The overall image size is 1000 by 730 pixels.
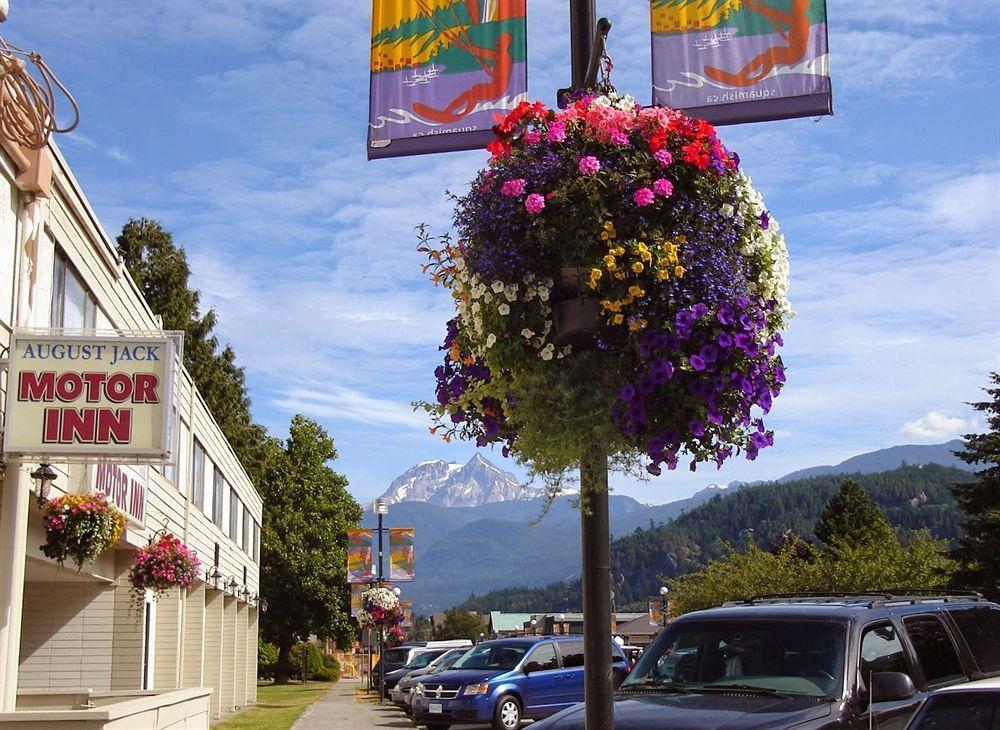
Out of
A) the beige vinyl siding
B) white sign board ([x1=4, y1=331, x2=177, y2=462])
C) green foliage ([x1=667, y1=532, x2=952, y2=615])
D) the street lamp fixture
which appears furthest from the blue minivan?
green foliage ([x1=667, y1=532, x2=952, y2=615])

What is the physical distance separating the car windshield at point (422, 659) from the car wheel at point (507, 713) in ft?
51.3

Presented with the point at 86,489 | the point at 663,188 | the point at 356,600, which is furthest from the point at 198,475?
the point at 663,188

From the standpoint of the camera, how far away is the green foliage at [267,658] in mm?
66750

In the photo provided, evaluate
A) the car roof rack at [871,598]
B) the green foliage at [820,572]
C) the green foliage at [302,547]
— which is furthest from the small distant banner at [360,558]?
the car roof rack at [871,598]

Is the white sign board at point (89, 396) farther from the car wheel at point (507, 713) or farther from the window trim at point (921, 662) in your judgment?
the car wheel at point (507, 713)

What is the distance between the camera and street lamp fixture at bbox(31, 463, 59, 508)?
482 inches

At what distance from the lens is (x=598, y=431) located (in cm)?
435

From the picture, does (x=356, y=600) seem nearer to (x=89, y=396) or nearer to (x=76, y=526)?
(x=76, y=526)

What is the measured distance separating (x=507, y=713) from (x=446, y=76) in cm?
1573

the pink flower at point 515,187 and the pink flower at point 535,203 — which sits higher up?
the pink flower at point 515,187

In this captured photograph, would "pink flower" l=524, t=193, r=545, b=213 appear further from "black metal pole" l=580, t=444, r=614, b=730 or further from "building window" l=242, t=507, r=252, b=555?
"building window" l=242, t=507, r=252, b=555

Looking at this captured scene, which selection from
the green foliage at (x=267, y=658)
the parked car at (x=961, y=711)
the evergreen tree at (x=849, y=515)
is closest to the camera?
the parked car at (x=961, y=711)

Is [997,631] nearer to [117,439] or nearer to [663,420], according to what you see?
[663,420]

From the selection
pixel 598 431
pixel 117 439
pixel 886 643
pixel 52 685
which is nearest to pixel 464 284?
pixel 598 431
